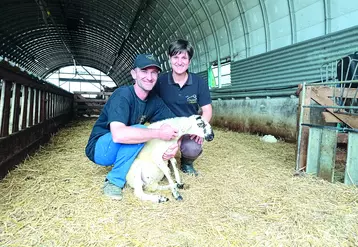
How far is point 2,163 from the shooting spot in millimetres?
2996

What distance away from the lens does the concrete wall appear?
19.8ft

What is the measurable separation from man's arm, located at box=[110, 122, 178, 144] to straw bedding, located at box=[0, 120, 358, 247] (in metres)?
0.60

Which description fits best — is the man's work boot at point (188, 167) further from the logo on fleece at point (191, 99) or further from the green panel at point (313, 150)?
the green panel at point (313, 150)

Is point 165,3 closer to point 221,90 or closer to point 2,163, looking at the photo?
point 221,90

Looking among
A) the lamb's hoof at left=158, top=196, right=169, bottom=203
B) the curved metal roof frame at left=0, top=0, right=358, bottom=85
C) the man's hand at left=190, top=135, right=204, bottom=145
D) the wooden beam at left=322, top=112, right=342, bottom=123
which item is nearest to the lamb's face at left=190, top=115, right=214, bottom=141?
the man's hand at left=190, top=135, right=204, bottom=145

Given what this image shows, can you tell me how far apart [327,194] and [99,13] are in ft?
56.3

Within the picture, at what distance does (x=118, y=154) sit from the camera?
2.61 m

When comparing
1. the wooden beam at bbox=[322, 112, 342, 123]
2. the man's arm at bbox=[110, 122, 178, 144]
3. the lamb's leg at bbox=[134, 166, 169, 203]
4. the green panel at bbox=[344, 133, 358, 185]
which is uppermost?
the wooden beam at bbox=[322, 112, 342, 123]

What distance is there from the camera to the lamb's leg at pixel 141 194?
2.52 meters

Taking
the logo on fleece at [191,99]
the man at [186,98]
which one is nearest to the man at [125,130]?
the man at [186,98]

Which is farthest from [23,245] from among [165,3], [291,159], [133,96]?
[165,3]

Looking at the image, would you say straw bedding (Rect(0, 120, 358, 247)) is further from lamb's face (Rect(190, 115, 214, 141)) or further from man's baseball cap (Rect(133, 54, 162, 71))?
man's baseball cap (Rect(133, 54, 162, 71))

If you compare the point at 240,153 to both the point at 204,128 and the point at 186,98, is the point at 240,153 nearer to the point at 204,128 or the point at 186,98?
the point at 186,98

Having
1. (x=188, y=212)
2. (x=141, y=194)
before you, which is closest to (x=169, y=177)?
(x=141, y=194)
